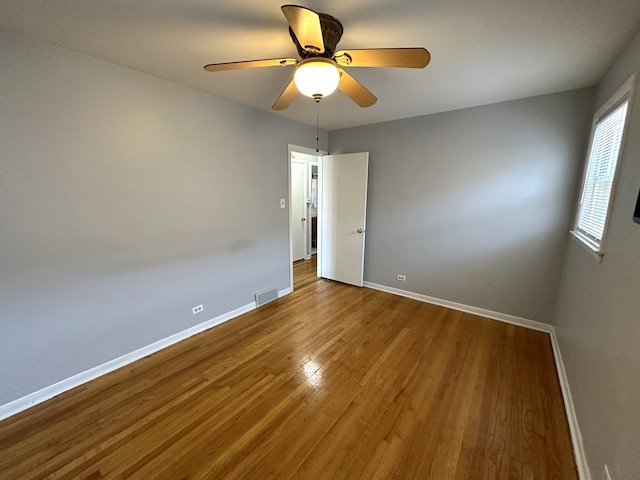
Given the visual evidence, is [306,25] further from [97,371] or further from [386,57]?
[97,371]

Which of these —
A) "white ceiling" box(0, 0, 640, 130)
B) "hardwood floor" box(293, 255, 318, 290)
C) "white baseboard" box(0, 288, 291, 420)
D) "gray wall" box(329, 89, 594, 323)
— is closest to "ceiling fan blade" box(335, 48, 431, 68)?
"white ceiling" box(0, 0, 640, 130)

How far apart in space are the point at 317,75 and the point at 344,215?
9.06 feet

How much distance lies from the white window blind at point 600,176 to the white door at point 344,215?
2.27m

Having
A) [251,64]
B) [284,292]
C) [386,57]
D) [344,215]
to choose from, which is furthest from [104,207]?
[344,215]

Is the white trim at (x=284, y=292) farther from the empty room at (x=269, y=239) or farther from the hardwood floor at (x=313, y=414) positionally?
the hardwood floor at (x=313, y=414)

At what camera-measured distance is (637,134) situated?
4.43ft

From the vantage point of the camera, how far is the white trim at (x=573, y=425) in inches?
52.8

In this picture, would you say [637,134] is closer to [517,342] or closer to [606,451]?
[606,451]

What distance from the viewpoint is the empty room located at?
138cm

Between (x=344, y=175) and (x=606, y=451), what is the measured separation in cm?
352

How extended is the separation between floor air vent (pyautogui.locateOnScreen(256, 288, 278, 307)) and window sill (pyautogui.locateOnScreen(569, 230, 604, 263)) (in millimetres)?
3125

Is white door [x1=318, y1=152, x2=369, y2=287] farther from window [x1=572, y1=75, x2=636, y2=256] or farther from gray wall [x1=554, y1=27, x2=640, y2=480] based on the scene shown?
gray wall [x1=554, y1=27, x2=640, y2=480]

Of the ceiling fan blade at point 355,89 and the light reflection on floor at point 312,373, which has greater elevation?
the ceiling fan blade at point 355,89

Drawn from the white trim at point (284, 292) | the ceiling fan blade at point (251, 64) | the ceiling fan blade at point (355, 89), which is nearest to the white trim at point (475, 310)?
the white trim at point (284, 292)
